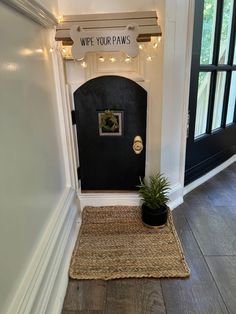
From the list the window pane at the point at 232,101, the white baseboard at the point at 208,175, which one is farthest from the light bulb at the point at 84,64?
the window pane at the point at 232,101

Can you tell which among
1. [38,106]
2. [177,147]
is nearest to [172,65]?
[177,147]

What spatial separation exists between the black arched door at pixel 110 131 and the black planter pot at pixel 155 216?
0.26 metres

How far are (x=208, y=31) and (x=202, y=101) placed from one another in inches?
22.3

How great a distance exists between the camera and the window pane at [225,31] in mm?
2023

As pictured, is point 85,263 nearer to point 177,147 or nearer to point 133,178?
point 133,178

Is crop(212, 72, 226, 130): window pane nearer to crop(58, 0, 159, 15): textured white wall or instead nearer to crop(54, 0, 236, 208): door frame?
crop(54, 0, 236, 208): door frame

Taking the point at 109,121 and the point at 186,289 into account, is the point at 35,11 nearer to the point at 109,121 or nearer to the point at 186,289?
the point at 109,121

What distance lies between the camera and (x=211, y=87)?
7.17ft

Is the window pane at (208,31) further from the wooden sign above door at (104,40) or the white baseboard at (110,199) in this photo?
the white baseboard at (110,199)

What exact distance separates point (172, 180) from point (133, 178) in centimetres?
33

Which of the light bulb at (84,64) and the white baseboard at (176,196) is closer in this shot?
the light bulb at (84,64)

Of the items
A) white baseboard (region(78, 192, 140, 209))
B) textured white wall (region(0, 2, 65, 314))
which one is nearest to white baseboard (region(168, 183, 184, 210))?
white baseboard (region(78, 192, 140, 209))

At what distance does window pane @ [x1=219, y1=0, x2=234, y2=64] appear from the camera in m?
2.02

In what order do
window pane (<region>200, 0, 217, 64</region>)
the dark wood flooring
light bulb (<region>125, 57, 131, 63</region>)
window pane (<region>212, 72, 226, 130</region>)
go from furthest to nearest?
window pane (<region>212, 72, 226, 130</region>)
window pane (<region>200, 0, 217, 64</region>)
light bulb (<region>125, 57, 131, 63</region>)
the dark wood flooring
